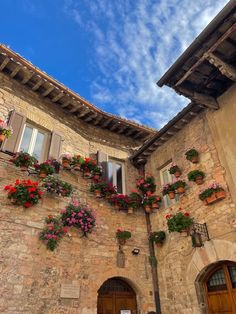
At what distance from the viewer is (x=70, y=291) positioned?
20.2 feet

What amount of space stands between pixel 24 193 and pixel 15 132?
1.87 m

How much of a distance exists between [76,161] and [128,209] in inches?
87.5

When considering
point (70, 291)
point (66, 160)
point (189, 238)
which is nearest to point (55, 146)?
point (66, 160)

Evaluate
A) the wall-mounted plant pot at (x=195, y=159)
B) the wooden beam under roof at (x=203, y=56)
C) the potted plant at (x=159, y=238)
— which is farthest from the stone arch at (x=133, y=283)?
the wooden beam under roof at (x=203, y=56)

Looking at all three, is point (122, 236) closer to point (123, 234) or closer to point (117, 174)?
point (123, 234)

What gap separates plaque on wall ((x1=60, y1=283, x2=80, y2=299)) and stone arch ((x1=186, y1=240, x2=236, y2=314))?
2713 millimetres

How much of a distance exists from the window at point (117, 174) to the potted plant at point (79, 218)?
1.88 metres

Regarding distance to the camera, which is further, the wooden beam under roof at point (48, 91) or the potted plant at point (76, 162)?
the wooden beam under roof at point (48, 91)

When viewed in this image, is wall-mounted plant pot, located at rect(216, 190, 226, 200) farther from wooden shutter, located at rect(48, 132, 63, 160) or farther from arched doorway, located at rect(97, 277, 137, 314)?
wooden shutter, located at rect(48, 132, 63, 160)

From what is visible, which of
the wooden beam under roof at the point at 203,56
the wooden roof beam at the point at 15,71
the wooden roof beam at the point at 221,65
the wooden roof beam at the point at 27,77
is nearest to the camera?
the wooden beam under roof at the point at 203,56

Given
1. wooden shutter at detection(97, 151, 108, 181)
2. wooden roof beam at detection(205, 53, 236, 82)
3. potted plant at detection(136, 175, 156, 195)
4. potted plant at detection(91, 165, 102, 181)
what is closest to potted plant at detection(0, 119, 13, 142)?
potted plant at detection(91, 165, 102, 181)

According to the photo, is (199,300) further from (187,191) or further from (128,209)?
(128,209)

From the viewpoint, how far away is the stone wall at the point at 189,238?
5992 millimetres

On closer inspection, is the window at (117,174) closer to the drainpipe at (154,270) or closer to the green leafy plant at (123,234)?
the drainpipe at (154,270)
